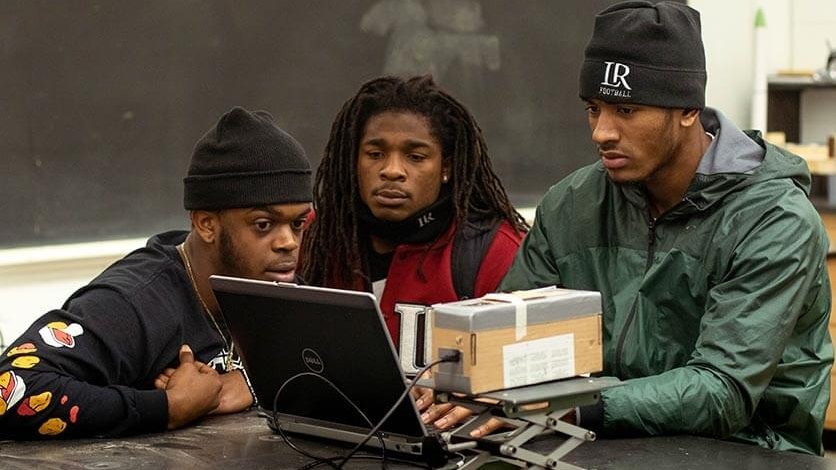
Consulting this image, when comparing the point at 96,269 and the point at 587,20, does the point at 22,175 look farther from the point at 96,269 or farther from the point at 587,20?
the point at 587,20

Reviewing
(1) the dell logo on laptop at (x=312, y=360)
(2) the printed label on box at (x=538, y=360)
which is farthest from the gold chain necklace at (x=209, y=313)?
(2) the printed label on box at (x=538, y=360)

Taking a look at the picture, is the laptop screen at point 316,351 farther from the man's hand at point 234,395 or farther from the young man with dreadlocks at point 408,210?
the young man with dreadlocks at point 408,210

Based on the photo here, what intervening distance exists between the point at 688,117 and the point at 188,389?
3.54 ft

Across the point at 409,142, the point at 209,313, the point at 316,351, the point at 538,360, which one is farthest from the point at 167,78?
the point at 538,360

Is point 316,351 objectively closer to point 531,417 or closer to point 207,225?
point 531,417

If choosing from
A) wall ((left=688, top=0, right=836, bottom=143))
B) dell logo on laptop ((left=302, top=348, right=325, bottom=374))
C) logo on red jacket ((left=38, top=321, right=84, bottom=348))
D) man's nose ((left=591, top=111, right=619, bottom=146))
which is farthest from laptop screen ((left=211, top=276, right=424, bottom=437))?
wall ((left=688, top=0, right=836, bottom=143))

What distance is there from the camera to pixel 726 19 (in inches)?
211

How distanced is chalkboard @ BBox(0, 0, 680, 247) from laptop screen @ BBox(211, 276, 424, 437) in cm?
147

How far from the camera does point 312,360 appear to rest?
2.10m

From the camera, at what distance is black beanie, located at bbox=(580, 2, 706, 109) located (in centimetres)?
247

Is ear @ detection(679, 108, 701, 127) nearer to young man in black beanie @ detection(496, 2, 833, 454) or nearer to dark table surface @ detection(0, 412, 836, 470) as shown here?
young man in black beanie @ detection(496, 2, 833, 454)

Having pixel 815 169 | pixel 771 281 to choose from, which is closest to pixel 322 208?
pixel 771 281

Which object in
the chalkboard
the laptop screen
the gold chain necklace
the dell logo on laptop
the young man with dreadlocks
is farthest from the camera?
the chalkboard

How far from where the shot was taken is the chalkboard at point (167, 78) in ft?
11.4
